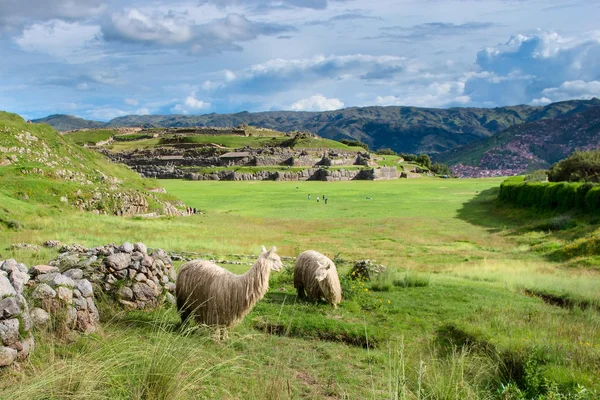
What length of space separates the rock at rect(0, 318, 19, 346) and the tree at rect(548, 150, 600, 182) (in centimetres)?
4167

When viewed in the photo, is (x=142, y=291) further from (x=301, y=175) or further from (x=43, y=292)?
(x=301, y=175)

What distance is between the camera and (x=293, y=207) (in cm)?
4559

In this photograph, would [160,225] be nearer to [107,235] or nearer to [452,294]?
[107,235]

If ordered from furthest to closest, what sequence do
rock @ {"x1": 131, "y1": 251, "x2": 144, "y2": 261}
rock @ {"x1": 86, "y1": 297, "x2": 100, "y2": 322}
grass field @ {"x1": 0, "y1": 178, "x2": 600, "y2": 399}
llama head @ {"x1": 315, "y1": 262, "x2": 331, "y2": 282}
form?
llama head @ {"x1": 315, "y1": 262, "x2": 331, "y2": 282} < rock @ {"x1": 131, "y1": 251, "x2": 144, "y2": 261} < rock @ {"x1": 86, "y1": 297, "x2": 100, "y2": 322} < grass field @ {"x1": 0, "y1": 178, "x2": 600, "y2": 399}

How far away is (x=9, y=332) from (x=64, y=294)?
178 cm

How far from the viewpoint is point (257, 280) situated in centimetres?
855

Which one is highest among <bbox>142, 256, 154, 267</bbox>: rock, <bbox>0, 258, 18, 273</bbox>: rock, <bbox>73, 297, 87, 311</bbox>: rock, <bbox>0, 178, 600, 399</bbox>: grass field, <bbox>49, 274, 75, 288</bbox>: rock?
<bbox>0, 258, 18, 273</bbox>: rock

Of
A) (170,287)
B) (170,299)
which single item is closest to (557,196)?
(170,287)

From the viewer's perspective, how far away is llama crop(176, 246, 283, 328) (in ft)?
28.2

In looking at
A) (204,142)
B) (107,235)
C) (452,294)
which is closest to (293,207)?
(107,235)

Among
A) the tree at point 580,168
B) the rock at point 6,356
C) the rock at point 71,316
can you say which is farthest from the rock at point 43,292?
the tree at point 580,168

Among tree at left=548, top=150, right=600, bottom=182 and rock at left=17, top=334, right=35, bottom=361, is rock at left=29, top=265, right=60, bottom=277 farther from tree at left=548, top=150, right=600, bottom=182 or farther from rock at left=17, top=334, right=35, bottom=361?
tree at left=548, top=150, right=600, bottom=182

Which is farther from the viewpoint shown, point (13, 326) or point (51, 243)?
point (51, 243)

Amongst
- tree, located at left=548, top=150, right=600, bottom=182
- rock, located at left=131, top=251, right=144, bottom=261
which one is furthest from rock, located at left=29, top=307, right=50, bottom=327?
tree, located at left=548, top=150, right=600, bottom=182
